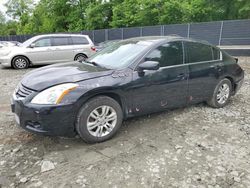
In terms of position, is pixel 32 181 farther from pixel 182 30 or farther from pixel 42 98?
pixel 182 30

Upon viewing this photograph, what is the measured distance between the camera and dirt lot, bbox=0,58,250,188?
249 centimetres

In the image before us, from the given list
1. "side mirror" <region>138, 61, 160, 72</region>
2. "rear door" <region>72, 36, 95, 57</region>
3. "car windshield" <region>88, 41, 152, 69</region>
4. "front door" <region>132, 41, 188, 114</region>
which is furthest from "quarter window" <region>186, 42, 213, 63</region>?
"rear door" <region>72, 36, 95, 57</region>

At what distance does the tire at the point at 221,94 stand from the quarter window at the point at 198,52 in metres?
0.63

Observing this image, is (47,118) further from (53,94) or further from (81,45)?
(81,45)

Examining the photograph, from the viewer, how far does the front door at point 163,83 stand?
3.47m

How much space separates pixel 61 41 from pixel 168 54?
288 inches

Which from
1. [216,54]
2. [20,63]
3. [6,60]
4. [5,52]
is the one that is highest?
[5,52]

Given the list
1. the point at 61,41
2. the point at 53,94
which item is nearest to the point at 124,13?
the point at 61,41

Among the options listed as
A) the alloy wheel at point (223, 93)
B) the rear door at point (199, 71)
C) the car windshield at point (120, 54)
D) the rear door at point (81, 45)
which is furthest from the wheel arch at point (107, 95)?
the rear door at point (81, 45)

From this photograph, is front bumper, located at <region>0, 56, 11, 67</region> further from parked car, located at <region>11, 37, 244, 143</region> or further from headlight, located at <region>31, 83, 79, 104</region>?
headlight, located at <region>31, 83, 79, 104</region>

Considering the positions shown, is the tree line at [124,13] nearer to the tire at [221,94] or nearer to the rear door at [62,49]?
the rear door at [62,49]

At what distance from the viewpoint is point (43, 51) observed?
31.3ft

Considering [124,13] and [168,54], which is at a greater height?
[124,13]

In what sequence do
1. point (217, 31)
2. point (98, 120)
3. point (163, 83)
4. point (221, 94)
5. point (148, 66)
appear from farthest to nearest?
point (217, 31)
point (221, 94)
point (163, 83)
point (148, 66)
point (98, 120)
